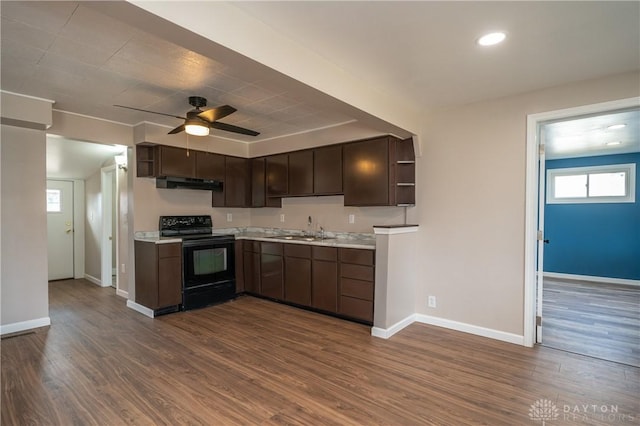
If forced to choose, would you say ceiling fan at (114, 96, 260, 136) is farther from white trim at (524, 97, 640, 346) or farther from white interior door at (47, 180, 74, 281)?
white interior door at (47, 180, 74, 281)

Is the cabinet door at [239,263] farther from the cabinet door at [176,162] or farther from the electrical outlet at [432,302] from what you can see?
the electrical outlet at [432,302]

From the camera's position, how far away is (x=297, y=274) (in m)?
4.36

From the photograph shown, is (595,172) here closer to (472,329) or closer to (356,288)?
(472,329)

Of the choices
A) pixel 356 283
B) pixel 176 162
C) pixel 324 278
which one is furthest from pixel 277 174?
pixel 356 283

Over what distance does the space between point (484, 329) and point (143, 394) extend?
10.6 feet

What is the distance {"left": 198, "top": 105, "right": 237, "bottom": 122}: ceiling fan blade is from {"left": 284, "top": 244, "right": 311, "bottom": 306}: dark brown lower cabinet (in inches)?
77.3

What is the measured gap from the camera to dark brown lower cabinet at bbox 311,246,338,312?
13.0ft

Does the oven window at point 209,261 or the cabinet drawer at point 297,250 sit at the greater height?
the cabinet drawer at point 297,250

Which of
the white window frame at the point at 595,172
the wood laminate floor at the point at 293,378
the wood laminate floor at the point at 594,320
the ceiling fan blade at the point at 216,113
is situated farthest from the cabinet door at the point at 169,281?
the white window frame at the point at 595,172

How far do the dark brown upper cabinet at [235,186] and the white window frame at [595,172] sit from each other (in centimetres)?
620

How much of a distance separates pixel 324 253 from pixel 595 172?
5956 mm

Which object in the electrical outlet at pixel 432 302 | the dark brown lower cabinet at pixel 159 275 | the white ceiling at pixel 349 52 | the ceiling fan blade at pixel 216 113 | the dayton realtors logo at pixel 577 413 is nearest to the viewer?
the white ceiling at pixel 349 52

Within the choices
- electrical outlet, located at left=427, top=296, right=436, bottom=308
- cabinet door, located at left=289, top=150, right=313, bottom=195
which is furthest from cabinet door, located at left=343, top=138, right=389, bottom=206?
electrical outlet, located at left=427, top=296, right=436, bottom=308

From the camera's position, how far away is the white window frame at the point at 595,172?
5.90 meters
